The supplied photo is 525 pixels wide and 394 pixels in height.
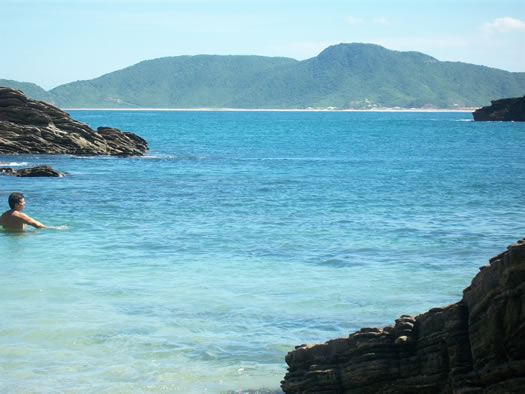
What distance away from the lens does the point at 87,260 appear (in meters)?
14.3

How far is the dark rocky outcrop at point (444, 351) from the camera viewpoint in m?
5.09

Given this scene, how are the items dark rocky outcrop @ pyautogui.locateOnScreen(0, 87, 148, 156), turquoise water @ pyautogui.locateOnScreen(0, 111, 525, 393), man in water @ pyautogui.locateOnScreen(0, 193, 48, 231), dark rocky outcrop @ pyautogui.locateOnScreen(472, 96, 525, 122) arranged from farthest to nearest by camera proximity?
dark rocky outcrop @ pyautogui.locateOnScreen(472, 96, 525, 122)
dark rocky outcrop @ pyautogui.locateOnScreen(0, 87, 148, 156)
man in water @ pyautogui.locateOnScreen(0, 193, 48, 231)
turquoise water @ pyautogui.locateOnScreen(0, 111, 525, 393)

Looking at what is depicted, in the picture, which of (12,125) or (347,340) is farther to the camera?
(12,125)

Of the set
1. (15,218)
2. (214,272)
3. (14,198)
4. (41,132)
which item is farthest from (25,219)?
(41,132)

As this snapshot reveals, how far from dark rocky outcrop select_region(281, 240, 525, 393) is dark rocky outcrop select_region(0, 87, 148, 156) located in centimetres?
4114

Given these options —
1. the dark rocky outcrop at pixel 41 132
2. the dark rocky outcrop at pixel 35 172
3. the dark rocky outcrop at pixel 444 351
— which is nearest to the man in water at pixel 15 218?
the dark rocky outcrop at pixel 444 351

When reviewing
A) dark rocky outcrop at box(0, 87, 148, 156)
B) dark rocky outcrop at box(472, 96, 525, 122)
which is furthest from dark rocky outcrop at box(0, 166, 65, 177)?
dark rocky outcrop at box(472, 96, 525, 122)

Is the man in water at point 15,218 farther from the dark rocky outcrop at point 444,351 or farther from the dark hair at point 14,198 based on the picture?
the dark rocky outcrop at point 444,351

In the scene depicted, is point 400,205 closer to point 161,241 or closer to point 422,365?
point 161,241

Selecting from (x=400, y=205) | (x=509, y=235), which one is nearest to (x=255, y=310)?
(x=509, y=235)

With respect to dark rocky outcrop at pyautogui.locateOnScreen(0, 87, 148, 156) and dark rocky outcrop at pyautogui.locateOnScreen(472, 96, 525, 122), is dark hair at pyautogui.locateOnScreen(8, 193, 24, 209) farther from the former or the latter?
dark rocky outcrop at pyautogui.locateOnScreen(472, 96, 525, 122)

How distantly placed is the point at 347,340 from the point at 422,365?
704mm

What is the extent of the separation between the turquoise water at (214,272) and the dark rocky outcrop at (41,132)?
583 inches

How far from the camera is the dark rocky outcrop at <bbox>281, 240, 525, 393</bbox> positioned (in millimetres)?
5086
